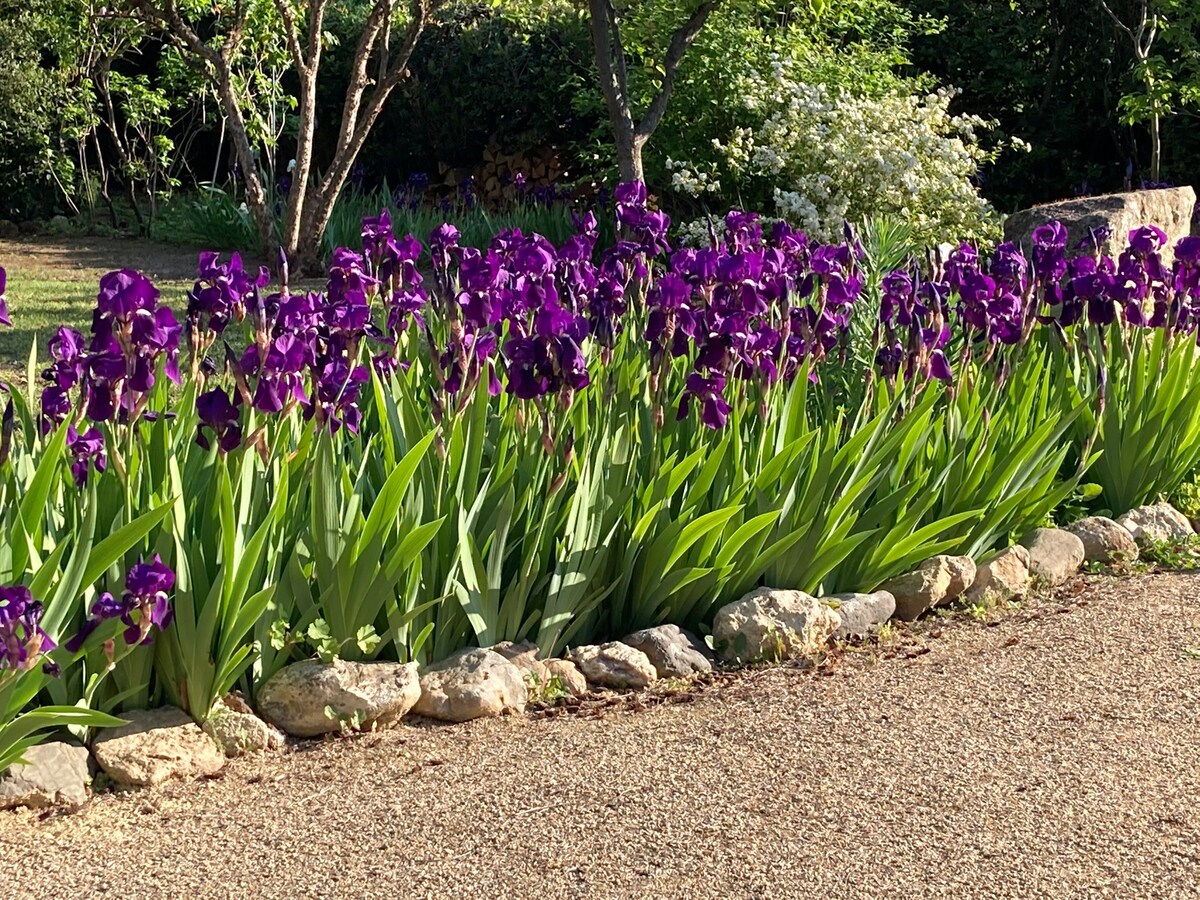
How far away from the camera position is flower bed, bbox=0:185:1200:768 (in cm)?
287

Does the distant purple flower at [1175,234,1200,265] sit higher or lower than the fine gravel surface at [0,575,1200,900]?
higher

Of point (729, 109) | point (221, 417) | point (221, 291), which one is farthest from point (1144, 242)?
point (729, 109)

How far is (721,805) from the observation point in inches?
108

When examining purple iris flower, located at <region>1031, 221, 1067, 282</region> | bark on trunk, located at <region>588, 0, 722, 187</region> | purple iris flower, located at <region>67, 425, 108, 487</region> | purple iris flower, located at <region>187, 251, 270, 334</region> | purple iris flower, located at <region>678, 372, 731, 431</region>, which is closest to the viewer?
purple iris flower, located at <region>67, 425, 108, 487</region>

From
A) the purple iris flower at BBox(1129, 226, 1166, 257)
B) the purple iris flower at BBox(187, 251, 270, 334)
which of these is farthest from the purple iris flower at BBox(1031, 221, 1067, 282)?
the purple iris flower at BBox(187, 251, 270, 334)

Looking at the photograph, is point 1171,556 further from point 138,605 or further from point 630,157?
point 630,157

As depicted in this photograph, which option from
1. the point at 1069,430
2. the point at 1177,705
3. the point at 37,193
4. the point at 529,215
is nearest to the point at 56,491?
the point at 1177,705

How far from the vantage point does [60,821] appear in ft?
8.76

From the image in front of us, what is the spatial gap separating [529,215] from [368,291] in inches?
275

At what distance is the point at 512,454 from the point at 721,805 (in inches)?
43.1

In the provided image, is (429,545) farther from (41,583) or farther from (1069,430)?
(1069,430)

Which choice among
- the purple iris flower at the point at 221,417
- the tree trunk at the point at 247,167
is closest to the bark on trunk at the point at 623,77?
the tree trunk at the point at 247,167

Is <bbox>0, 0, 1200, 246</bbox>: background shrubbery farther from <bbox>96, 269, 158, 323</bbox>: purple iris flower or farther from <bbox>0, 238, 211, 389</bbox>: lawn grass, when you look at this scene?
<bbox>96, 269, 158, 323</bbox>: purple iris flower

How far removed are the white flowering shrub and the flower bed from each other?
4.97 metres
